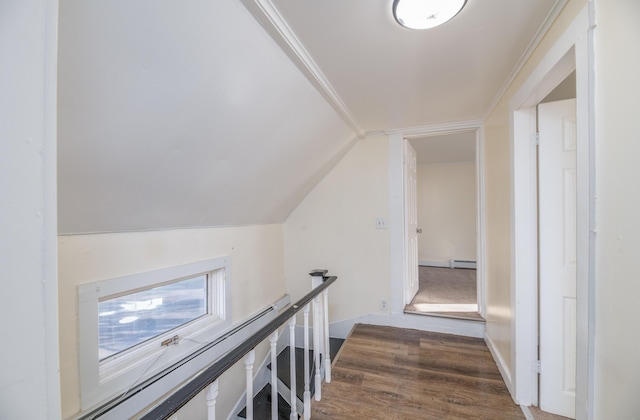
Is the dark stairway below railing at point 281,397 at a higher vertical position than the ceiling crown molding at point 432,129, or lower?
lower

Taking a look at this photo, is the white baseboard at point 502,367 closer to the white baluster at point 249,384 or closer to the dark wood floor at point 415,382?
the dark wood floor at point 415,382

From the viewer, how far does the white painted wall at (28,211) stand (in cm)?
36

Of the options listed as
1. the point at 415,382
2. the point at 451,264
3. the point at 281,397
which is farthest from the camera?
the point at 451,264

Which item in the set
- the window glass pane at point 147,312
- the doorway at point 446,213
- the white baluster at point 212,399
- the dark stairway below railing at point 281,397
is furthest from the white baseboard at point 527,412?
the window glass pane at point 147,312

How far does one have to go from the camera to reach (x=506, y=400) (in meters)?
1.70

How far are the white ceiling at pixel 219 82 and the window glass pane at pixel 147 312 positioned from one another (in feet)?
1.62

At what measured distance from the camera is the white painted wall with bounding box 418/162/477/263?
15.7 feet

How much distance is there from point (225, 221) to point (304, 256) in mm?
1229

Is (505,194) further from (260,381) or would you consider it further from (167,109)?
(260,381)

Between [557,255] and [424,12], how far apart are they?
5.08 ft

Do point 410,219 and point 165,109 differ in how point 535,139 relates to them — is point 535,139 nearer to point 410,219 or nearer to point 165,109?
point 410,219

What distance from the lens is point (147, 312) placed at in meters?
1.73

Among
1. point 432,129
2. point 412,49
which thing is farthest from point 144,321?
point 432,129

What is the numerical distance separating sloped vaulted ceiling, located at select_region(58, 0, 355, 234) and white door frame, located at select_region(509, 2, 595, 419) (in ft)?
4.03
